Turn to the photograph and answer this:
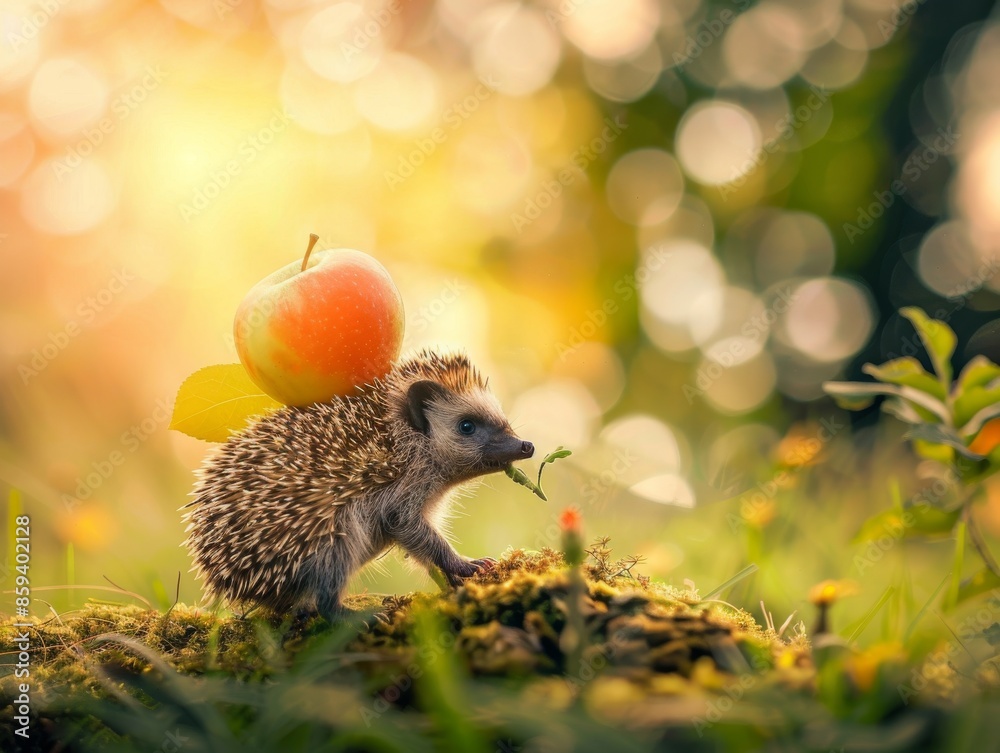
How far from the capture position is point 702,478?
6.48 m

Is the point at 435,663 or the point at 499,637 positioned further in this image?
the point at 499,637

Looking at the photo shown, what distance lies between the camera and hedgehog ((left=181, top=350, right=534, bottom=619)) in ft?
11.1

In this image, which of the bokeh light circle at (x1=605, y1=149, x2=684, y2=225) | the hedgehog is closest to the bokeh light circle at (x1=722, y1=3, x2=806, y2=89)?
the bokeh light circle at (x1=605, y1=149, x2=684, y2=225)

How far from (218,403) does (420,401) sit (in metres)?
1.00

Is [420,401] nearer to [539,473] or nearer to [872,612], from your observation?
[539,473]

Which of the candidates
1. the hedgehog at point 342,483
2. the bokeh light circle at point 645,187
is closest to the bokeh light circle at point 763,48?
the bokeh light circle at point 645,187

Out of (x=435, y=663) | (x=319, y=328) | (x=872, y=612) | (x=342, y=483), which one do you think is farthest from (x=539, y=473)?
(x=435, y=663)

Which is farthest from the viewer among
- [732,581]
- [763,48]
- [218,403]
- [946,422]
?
[763,48]

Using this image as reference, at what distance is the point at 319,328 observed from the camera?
11.6 ft

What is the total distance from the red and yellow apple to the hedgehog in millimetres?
145

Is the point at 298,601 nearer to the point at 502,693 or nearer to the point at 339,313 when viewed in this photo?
the point at 339,313

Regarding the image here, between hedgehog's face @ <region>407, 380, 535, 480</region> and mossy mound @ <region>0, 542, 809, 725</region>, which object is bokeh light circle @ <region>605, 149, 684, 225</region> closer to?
hedgehog's face @ <region>407, 380, 535, 480</region>

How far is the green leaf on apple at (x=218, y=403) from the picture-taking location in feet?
12.3

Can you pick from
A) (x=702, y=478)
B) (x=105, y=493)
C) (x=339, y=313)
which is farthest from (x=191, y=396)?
(x=702, y=478)
